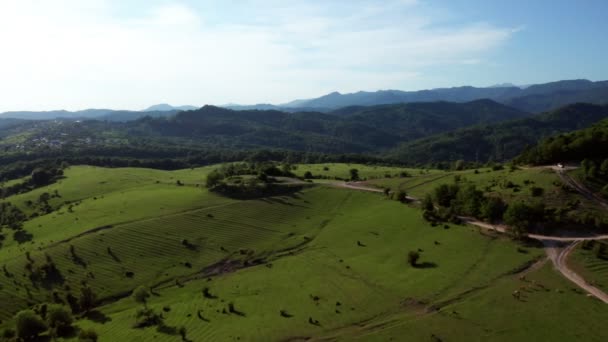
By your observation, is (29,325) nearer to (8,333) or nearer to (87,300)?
(8,333)

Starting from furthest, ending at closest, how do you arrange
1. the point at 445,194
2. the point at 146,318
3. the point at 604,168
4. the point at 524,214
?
the point at 445,194 < the point at 604,168 < the point at 524,214 < the point at 146,318

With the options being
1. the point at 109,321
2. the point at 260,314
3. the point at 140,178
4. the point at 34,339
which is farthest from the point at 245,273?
the point at 140,178

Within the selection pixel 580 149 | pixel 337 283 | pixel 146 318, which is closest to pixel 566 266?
pixel 337 283

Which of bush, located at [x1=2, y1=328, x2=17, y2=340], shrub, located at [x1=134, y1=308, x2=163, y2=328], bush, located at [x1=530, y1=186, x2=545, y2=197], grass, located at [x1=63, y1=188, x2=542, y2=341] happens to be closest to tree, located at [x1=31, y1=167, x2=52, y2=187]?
grass, located at [x1=63, y1=188, x2=542, y2=341]

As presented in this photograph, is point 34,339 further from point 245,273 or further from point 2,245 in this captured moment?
point 2,245

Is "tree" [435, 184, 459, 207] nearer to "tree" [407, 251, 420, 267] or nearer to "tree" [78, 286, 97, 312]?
"tree" [407, 251, 420, 267]

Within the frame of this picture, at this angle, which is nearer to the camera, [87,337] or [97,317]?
[87,337]
